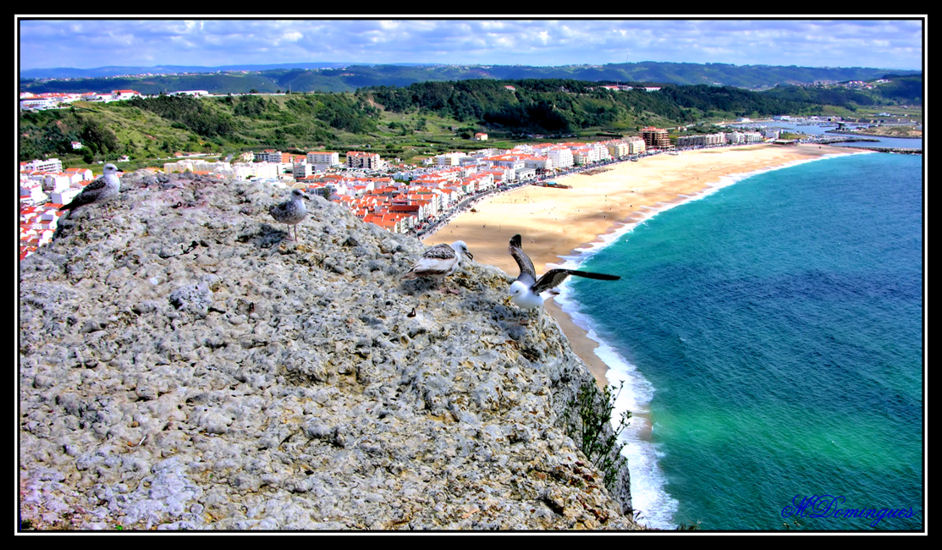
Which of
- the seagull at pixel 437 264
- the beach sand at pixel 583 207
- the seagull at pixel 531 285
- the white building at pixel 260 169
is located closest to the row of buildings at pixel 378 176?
the white building at pixel 260 169

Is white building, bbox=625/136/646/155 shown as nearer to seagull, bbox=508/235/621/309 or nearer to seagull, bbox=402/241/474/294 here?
seagull, bbox=402/241/474/294

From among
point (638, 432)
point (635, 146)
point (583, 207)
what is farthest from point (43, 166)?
point (635, 146)

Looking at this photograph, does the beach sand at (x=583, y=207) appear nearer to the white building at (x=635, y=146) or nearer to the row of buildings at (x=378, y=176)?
the row of buildings at (x=378, y=176)

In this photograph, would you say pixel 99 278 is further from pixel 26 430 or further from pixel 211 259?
pixel 26 430

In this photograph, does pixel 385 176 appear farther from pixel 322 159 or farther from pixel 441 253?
pixel 441 253

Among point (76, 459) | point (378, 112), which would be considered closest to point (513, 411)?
point (76, 459)

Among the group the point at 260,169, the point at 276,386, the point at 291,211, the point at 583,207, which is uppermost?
the point at 260,169
